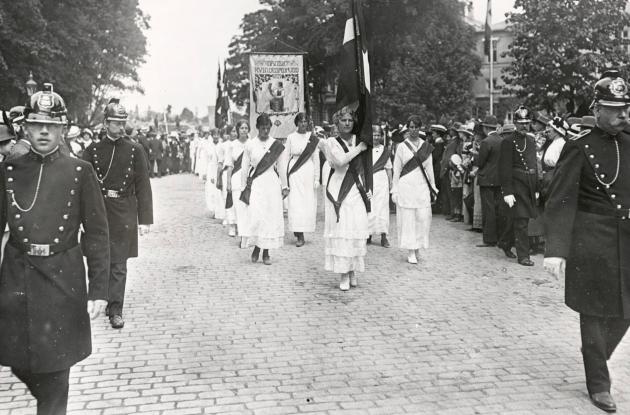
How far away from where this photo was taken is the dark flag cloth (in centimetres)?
798

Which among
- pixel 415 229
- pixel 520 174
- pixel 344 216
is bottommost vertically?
pixel 415 229

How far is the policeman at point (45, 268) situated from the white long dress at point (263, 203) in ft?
19.9

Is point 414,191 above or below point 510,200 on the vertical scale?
above

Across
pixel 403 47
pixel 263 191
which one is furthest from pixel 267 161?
pixel 403 47

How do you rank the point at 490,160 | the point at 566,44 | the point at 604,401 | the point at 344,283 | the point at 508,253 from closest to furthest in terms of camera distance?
the point at 604,401 → the point at 344,283 → the point at 508,253 → the point at 490,160 → the point at 566,44

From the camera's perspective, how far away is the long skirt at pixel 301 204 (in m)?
12.2

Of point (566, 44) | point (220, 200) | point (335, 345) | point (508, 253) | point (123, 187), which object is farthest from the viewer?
point (566, 44)

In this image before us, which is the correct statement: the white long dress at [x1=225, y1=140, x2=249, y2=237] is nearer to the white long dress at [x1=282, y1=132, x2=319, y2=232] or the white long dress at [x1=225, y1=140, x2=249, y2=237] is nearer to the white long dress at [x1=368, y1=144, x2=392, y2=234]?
the white long dress at [x1=282, y1=132, x2=319, y2=232]

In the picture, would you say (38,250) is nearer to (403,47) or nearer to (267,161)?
(267,161)

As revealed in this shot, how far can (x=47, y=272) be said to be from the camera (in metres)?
3.87

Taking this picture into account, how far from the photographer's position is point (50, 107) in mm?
3939

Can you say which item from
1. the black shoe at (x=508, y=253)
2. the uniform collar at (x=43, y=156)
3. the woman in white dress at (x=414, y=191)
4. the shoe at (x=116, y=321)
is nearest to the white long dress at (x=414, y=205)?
the woman in white dress at (x=414, y=191)

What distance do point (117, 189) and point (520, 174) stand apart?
5.82 m

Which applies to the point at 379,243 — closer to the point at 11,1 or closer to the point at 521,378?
the point at 521,378
